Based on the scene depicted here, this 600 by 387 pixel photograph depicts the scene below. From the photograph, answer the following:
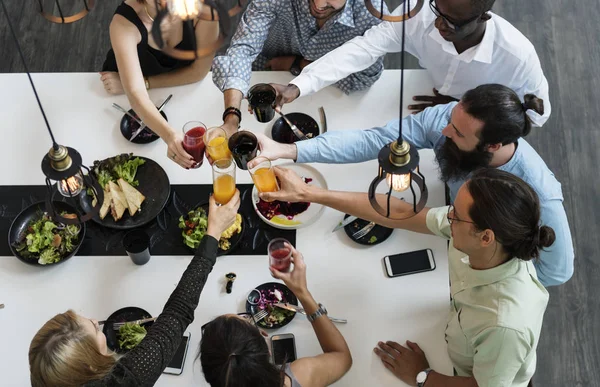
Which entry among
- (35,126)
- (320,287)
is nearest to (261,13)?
(35,126)

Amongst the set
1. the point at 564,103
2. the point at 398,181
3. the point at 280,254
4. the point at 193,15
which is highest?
the point at 193,15

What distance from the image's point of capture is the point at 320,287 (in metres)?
2.29

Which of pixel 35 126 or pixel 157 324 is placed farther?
pixel 35 126

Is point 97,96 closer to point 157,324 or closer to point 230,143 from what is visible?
point 230,143

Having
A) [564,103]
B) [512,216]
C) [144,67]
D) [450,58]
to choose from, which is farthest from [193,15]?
[564,103]

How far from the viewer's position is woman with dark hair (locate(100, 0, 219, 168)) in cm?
246

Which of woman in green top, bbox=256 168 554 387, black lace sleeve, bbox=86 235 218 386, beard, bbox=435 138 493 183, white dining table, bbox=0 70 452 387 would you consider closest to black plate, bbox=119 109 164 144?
white dining table, bbox=0 70 452 387

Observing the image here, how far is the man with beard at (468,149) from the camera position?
2.16m

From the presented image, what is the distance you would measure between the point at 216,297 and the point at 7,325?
74cm

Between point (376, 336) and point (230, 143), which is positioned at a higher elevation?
point (230, 143)

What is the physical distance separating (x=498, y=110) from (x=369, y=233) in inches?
25.3

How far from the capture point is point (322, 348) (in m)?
2.13

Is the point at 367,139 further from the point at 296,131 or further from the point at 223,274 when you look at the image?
the point at 223,274

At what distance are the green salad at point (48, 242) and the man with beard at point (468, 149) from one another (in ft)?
2.43
